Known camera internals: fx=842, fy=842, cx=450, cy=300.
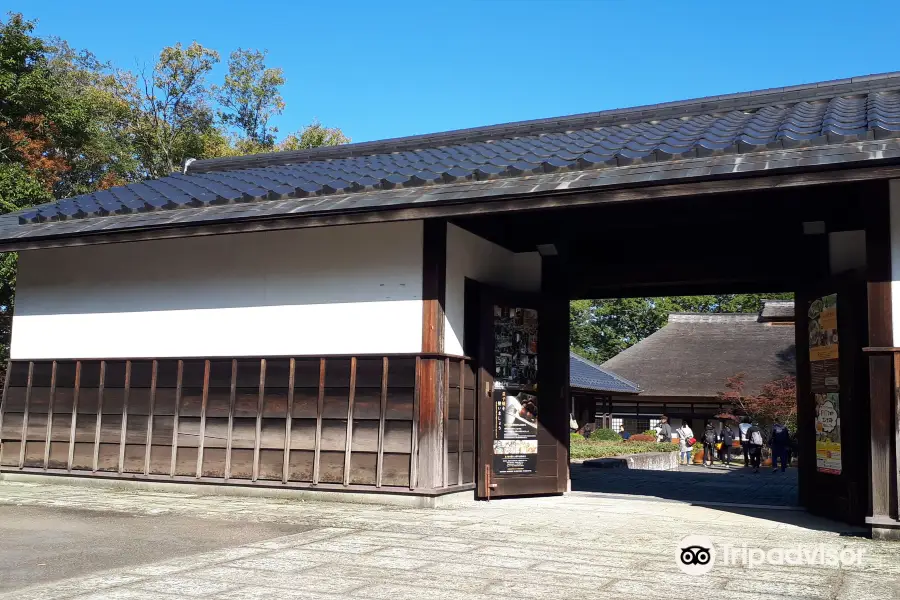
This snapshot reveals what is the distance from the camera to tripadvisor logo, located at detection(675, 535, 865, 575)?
5.79 metres

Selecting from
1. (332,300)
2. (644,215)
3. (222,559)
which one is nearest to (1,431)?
(332,300)

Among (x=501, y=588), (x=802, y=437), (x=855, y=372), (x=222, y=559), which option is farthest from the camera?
(x=802, y=437)

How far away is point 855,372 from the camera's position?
8047 millimetres

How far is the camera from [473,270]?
1030 centimetres

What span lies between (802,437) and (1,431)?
10149mm

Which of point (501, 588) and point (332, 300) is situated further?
point (332, 300)

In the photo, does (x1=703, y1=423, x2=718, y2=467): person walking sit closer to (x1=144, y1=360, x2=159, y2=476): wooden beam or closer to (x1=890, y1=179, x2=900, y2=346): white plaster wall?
(x1=890, y1=179, x2=900, y2=346): white plaster wall

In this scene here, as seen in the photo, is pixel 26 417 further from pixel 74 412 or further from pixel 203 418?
pixel 203 418

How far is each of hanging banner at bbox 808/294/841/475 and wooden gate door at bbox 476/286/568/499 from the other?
3.18m

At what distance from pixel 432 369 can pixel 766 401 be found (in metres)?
19.9

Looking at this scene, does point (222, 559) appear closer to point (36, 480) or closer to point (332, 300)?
point (332, 300)

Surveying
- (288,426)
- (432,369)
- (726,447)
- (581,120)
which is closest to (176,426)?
(288,426)

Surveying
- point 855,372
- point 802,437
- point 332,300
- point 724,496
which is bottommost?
point 724,496

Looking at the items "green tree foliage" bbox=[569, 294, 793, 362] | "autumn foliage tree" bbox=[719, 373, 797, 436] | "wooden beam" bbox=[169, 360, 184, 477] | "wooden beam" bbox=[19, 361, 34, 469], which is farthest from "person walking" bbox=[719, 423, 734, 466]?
"green tree foliage" bbox=[569, 294, 793, 362]
